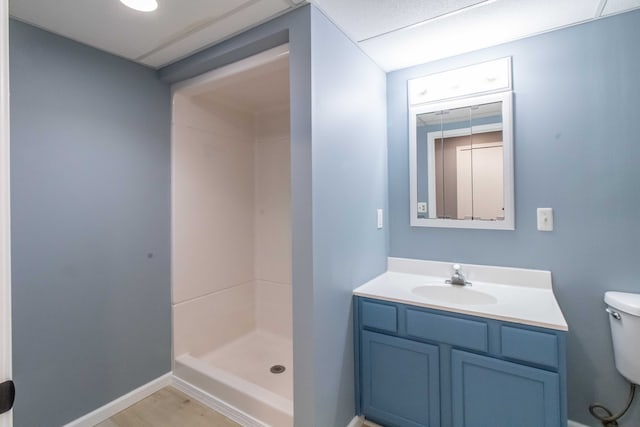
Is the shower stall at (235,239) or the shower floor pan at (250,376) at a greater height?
the shower stall at (235,239)

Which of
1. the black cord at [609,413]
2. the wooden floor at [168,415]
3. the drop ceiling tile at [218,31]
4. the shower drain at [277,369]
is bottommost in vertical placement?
the wooden floor at [168,415]

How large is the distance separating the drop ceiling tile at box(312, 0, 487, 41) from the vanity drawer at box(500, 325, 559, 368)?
1570 mm

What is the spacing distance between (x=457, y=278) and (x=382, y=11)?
5.21ft

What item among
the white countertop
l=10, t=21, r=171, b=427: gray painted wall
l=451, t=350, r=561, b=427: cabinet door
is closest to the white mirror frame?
the white countertop

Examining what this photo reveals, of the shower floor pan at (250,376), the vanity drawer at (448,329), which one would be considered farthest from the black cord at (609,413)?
the shower floor pan at (250,376)

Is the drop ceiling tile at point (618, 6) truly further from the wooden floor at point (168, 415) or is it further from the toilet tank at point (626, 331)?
the wooden floor at point (168, 415)

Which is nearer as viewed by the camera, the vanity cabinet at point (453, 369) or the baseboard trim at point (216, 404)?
the vanity cabinet at point (453, 369)

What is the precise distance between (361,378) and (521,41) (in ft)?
7.38

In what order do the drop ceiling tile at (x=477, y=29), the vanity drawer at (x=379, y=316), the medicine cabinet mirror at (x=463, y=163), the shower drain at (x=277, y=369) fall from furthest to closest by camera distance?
the shower drain at (x=277, y=369) → the medicine cabinet mirror at (x=463, y=163) → the vanity drawer at (x=379, y=316) → the drop ceiling tile at (x=477, y=29)

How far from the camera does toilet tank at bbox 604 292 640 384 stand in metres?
1.41

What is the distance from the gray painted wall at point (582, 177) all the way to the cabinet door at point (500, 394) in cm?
58

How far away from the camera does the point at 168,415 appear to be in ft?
6.19

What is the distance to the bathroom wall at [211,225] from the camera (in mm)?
2254

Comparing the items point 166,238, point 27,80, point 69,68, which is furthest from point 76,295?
point 69,68
